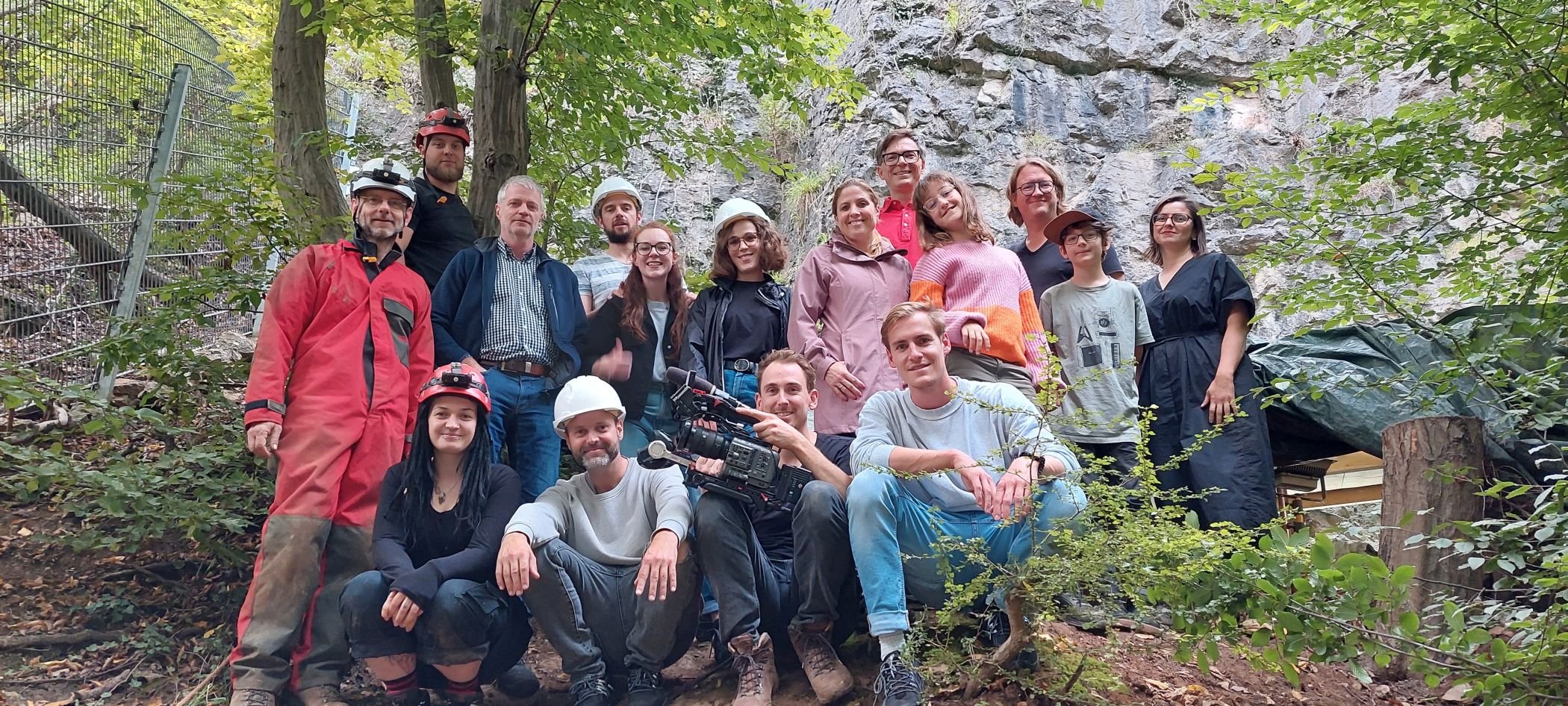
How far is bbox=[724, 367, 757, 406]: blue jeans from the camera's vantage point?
420cm

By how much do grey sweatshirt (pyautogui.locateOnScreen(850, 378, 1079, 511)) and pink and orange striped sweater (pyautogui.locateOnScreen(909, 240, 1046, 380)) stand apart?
44cm

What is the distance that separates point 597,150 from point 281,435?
3.22 m

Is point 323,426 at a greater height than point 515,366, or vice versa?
point 515,366

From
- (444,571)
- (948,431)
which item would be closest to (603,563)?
(444,571)

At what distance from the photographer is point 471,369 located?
3.91 meters

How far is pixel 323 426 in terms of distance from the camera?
3670 mm

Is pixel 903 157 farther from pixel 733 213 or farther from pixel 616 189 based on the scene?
pixel 616 189

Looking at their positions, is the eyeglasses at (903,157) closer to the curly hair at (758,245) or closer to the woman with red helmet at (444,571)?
the curly hair at (758,245)

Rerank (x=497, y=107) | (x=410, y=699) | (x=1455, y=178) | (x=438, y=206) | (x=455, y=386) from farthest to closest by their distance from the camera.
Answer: (x=497, y=107) → (x=438, y=206) → (x=1455, y=178) → (x=455, y=386) → (x=410, y=699)

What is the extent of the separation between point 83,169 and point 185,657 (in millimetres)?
2766

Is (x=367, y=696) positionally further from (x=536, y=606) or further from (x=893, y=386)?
(x=893, y=386)

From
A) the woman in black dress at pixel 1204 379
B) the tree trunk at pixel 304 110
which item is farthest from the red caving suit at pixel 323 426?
the woman in black dress at pixel 1204 379

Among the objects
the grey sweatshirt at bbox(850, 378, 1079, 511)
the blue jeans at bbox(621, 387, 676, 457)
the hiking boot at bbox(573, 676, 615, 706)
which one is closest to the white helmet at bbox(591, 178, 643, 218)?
the blue jeans at bbox(621, 387, 676, 457)

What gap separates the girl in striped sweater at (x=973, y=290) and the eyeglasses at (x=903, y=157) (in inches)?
17.4
